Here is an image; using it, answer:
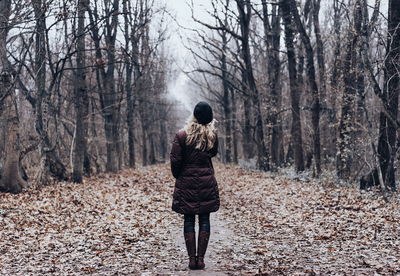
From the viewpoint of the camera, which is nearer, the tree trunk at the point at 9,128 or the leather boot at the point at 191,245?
the leather boot at the point at 191,245

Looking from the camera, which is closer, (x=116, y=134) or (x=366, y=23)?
(x=366, y=23)

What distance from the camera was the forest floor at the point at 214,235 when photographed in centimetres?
658

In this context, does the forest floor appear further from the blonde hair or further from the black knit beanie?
the black knit beanie

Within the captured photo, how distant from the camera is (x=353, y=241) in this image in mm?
7945

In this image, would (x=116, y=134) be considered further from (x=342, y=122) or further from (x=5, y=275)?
(x=5, y=275)

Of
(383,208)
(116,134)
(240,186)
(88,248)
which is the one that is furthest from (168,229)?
(116,134)

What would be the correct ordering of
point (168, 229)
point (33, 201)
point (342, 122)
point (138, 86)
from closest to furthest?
point (168, 229), point (33, 201), point (342, 122), point (138, 86)

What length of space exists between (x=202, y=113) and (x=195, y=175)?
0.83m

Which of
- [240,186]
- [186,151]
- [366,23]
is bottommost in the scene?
[240,186]

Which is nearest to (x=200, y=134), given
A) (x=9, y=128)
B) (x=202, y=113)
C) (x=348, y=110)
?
(x=202, y=113)

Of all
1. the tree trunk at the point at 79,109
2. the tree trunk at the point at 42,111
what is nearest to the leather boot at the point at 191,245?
the tree trunk at the point at 42,111

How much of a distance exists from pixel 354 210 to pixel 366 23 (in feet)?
20.1

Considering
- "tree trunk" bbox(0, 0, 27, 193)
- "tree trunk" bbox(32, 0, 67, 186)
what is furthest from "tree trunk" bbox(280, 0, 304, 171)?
"tree trunk" bbox(0, 0, 27, 193)

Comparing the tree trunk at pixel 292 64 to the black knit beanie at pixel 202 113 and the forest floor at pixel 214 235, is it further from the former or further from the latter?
the black knit beanie at pixel 202 113
